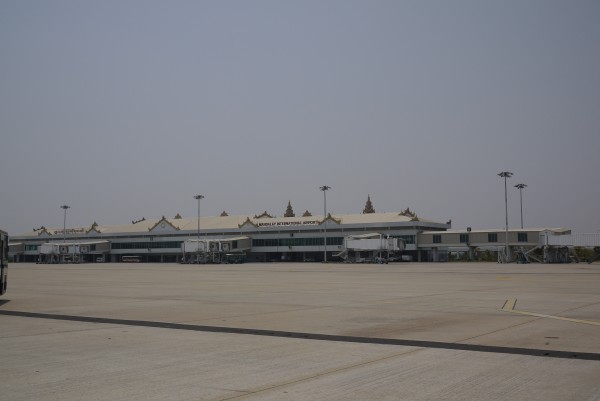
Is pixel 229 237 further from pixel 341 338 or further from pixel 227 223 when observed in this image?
pixel 341 338

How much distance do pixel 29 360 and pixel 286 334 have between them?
6082mm

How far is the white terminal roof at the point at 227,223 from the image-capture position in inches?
5472

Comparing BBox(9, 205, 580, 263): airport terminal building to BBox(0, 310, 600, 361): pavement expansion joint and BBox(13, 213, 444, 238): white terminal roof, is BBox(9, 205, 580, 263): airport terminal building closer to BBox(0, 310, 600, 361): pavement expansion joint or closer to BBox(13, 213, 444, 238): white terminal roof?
BBox(13, 213, 444, 238): white terminal roof

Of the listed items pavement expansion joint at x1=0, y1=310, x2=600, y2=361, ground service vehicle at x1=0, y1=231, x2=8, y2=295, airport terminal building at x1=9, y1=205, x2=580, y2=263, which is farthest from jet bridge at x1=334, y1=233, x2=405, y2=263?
pavement expansion joint at x1=0, y1=310, x2=600, y2=361

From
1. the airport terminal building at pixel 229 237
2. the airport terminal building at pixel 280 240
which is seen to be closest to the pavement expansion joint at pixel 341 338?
the airport terminal building at pixel 280 240

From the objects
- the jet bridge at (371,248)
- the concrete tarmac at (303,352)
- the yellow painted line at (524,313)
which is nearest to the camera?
the concrete tarmac at (303,352)

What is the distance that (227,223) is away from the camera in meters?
164

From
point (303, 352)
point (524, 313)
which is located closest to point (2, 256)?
point (303, 352)

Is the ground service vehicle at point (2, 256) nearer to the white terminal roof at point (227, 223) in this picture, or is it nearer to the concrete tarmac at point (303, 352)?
the concrete tarmac at point (303, 352)

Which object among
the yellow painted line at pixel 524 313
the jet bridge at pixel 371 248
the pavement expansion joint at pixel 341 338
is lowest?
Answer: the yellow painted line at pixel 524 313

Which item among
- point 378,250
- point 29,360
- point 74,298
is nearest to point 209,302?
point 74,298

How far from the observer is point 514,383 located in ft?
30.5

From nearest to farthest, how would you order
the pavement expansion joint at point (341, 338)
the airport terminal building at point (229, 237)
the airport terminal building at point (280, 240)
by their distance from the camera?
the pavement expansion joint at point (341, 338) → the airport terminal building at point (280, 240) → the airport terminal building at point (229, 237)

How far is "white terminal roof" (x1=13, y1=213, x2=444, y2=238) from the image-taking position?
139000 mm
